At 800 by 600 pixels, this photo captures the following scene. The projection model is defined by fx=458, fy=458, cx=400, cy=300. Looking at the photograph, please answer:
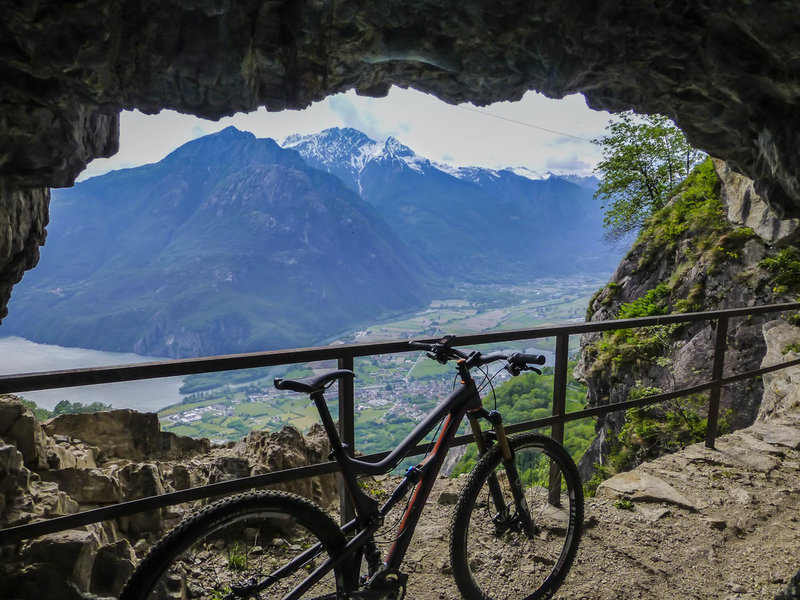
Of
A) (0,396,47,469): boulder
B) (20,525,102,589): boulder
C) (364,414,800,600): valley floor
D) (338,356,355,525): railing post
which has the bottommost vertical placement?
(364,414,800,600): valley floor

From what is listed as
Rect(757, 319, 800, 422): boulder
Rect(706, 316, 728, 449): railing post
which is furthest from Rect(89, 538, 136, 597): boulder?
Rect(757, 319, 800, 422): boulder

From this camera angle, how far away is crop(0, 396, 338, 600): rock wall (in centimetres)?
228

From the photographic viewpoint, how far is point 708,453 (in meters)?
4.80

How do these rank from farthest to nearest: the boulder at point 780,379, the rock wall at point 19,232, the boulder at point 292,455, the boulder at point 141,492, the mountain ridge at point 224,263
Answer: the mountain ridge at point 224,263, the rock wall at point 19,232, the boulder at point 780,379, the boulder at point 292,455, the boulder at point 141,492

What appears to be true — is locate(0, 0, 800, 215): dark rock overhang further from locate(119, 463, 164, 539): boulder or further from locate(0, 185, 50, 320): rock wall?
locate(119, 463, 164, 539): boulder

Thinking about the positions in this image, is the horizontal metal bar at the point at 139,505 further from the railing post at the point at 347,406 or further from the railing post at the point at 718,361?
the railing post at the point at 718,361

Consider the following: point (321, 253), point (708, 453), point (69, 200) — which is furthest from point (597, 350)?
point (69, 200)

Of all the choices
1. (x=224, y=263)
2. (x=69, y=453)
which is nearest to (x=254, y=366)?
(x=69, y=453)

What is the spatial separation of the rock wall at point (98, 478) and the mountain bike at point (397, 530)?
2.83 ft

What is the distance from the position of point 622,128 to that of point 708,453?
61.2ft

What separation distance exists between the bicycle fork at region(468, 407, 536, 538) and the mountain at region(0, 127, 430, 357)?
93.8m

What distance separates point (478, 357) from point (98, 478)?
3.16 metres

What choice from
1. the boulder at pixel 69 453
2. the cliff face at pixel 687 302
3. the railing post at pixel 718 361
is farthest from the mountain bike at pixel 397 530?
the cliff face at pixel 687 302

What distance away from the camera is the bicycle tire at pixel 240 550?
4.87 feet
